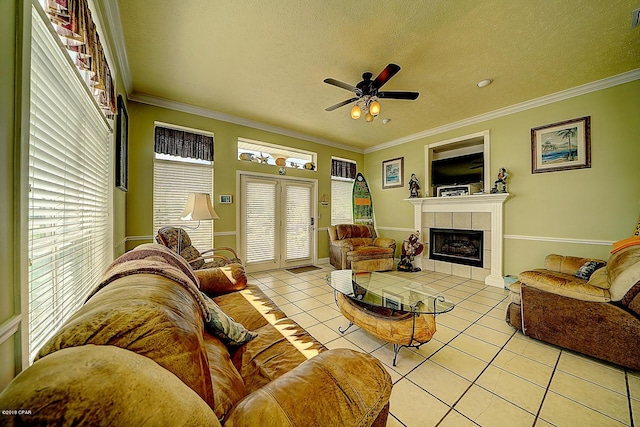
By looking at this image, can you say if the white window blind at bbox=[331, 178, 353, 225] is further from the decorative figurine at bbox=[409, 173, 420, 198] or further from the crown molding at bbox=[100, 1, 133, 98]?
the crown molding at bbox=[100, 1, 133, 98]

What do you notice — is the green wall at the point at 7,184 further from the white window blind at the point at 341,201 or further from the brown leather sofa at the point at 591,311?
the white window blind at the point at 341,201

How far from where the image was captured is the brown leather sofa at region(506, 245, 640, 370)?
5.41 ft

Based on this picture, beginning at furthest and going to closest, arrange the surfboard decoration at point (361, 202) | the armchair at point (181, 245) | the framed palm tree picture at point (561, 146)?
the surfboard decoration at point (361, 202) < the framed palm tree picture at point (561, 146) < the armchair at point (181, 245)

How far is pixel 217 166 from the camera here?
3.94 m

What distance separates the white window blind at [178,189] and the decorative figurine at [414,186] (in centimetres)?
387

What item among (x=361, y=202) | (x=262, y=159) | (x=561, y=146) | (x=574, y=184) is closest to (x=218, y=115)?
(x=262, y=159)

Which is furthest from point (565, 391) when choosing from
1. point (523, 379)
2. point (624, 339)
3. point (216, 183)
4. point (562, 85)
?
point (216, 183)

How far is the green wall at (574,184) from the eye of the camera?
9.17ft

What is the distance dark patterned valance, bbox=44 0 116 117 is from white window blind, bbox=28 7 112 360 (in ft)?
0.17

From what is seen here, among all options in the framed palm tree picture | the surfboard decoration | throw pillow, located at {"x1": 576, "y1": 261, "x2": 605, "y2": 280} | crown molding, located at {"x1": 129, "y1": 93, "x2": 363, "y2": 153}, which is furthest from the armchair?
the framed palm tree picture

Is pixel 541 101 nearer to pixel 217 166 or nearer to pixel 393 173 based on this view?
pixel 393 173

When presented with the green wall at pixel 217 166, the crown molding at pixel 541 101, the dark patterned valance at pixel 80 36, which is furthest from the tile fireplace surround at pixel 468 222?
the dark patterned valance at pixel 80 36

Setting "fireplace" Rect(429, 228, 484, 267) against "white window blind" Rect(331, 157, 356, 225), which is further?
"white window blind" Rect(331, 157, 356, 225)

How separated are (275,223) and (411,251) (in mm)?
2763
